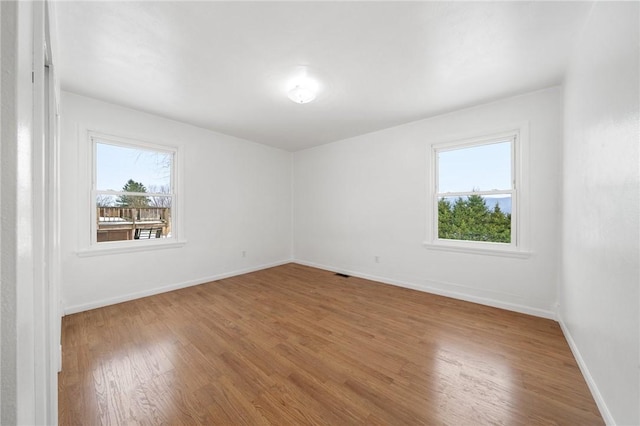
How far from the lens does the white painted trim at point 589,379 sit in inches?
57.9

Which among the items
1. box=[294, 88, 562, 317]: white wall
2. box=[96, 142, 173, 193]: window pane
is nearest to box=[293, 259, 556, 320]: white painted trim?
box=[294, 88, 562, 317]: white wall

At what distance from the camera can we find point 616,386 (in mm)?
1384

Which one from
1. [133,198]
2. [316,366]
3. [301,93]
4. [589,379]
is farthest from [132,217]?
[589,379]

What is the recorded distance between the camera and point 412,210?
3.91m

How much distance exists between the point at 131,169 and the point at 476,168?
480cm

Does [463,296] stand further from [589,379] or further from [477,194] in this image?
[589,379]

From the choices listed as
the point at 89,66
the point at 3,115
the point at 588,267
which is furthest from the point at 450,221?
the point at 89,66

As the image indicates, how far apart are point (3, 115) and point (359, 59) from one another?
8.06 ft

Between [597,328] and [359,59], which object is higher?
[359,59]

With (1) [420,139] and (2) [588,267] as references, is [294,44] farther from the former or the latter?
(2) [588,267]

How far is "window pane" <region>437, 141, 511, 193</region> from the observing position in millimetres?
3219

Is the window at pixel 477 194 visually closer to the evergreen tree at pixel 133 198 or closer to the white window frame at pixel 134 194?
the white window frame at pixel 134 194

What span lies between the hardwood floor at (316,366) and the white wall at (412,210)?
1.38 ft

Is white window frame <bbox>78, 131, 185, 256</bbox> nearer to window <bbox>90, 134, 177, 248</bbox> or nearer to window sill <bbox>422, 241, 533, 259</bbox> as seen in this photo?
window <bbox>90, 134, 177, 248</bbox>
